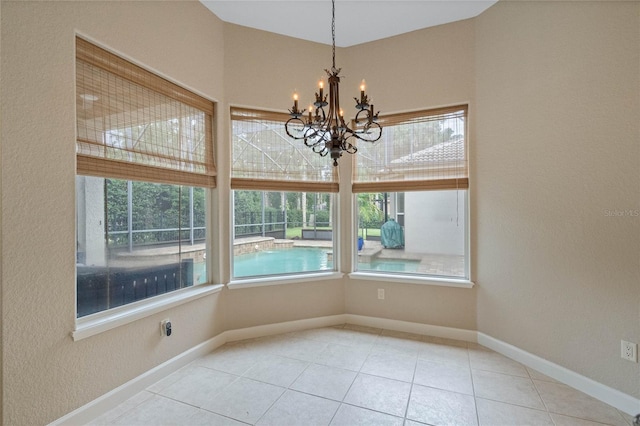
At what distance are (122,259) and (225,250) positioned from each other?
92cm

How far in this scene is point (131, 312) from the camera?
2.16 metres

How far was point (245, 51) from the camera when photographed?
306 centimetres

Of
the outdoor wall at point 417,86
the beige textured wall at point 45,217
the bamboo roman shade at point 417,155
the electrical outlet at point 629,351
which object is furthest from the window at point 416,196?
the beige textured wall at point 45,217

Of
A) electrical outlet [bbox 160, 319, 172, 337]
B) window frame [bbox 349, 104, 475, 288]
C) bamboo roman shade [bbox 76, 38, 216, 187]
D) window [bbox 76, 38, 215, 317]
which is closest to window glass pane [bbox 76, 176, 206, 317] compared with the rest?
window [bbox 76, 38, 215, 317]

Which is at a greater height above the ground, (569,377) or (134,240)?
(134,240)

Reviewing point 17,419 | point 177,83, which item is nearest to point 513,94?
point 177,83

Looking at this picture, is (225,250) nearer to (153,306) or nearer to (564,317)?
(153,306)

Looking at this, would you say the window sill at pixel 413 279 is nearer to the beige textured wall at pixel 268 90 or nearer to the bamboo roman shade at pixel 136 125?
the beige textured wall at pixel 268 90

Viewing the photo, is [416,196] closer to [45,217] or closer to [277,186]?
[277,186]

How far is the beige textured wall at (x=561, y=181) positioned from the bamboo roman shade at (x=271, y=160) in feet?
5.39

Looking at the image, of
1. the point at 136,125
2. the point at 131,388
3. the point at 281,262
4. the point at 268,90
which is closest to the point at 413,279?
the point at 281,262

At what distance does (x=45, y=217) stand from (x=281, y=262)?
6.78 feet

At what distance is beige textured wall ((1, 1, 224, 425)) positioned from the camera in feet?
5.15

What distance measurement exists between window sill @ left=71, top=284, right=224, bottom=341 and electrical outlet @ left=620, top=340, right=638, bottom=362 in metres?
3.14
